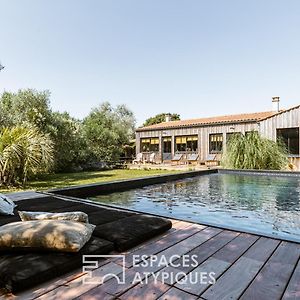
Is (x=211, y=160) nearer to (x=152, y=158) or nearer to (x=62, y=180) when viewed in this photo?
(x=152, y=158)

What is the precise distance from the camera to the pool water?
442 cm

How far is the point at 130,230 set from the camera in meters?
2.64

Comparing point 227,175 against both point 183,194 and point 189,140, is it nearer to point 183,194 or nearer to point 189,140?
point 183,194

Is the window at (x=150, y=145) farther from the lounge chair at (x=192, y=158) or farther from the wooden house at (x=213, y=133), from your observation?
the lounge chair at (x=192, y=158)

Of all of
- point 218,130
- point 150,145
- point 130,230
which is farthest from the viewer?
point 150,145

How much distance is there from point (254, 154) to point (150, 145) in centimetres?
1285

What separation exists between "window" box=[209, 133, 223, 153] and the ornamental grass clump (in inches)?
266

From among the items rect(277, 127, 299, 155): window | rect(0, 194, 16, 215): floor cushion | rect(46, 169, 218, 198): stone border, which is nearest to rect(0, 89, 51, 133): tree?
rect(46, 169, 218, 198): stone border

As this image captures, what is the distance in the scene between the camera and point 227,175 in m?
11.1

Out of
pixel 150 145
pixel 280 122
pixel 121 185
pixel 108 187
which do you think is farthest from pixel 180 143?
pixel 108 187

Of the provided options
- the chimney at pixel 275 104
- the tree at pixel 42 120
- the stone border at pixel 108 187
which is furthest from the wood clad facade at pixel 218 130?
the tree at pixel 42 120

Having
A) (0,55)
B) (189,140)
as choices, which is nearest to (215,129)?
(189,140)

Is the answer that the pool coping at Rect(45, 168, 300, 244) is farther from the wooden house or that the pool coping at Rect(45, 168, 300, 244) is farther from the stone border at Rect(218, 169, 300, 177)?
the wooden house

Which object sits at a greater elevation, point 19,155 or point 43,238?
point 19,155
